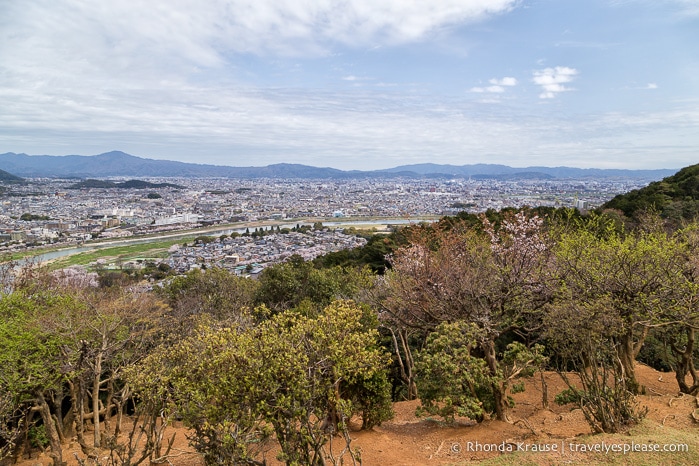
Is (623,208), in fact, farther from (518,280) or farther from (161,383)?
(161,383)

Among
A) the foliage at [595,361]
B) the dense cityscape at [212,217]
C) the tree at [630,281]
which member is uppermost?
the tree at [630,281]

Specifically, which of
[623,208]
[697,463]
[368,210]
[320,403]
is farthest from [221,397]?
[368,210]

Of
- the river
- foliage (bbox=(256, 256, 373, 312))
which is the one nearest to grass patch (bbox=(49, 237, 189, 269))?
the river

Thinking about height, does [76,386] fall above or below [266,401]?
below

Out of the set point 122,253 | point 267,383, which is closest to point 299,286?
point 267,383

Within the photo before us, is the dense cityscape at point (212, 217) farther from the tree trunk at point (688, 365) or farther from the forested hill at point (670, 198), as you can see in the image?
the tree trunk at point (688, 365)

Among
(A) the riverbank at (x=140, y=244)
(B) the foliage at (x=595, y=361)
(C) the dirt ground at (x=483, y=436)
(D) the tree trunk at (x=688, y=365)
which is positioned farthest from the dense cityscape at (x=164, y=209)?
(B) the foliage at (x=595, y=361)
